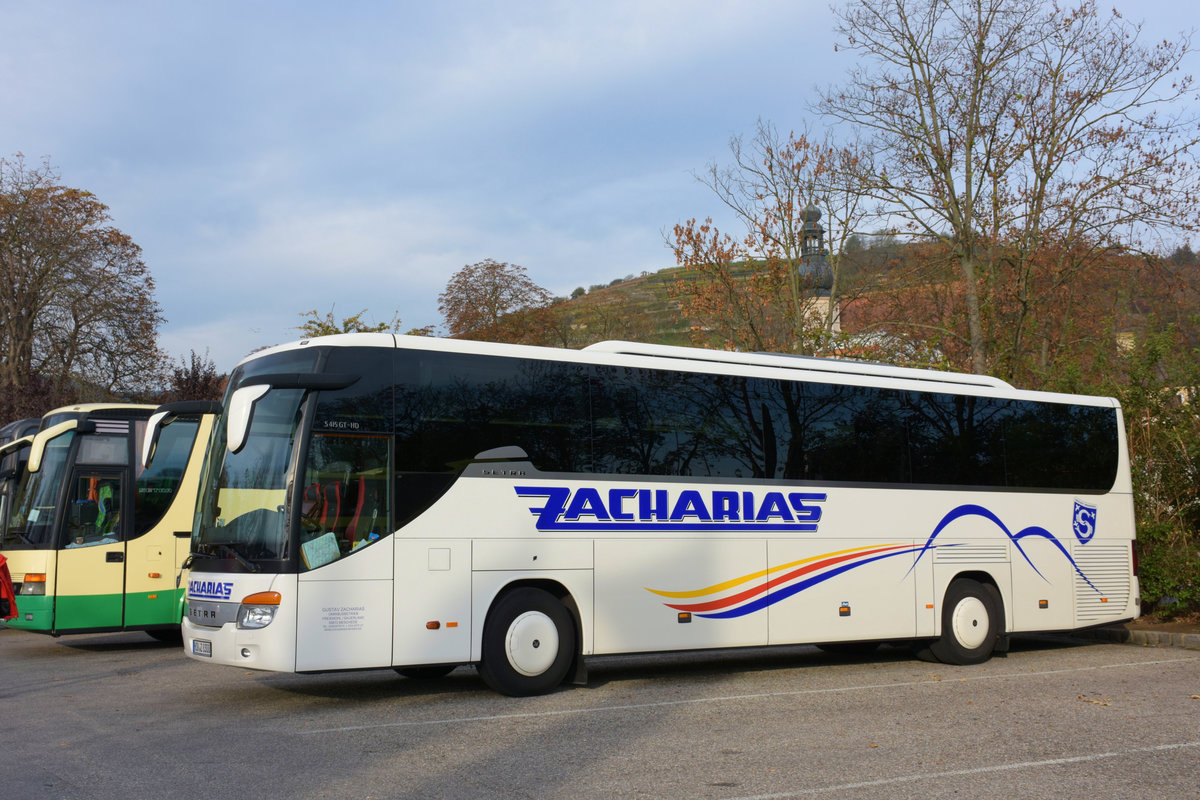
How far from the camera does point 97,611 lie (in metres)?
14.6

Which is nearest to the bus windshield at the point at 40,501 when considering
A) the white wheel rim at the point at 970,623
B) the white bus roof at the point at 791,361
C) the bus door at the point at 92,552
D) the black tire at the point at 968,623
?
the bus door at the point at 92,552

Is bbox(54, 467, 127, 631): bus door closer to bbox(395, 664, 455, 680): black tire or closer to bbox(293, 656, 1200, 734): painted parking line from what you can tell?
bbox(395, 664, 455, 680): black tire

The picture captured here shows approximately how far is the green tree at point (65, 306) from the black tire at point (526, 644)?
33422 mm

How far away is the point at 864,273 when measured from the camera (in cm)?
2620

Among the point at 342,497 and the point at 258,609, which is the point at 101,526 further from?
the point at 342,497

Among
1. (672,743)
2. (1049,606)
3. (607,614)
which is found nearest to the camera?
(672,743)

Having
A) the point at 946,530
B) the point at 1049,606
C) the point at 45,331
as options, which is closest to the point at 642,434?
the point at 946,530

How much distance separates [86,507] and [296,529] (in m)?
7.29

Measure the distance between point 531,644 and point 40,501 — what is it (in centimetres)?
870

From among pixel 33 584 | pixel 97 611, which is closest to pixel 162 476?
pixel 97 611

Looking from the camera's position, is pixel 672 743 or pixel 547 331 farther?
pixel 547 331

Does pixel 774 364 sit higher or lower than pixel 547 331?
lower

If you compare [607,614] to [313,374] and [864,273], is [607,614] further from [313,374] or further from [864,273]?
[864,273]

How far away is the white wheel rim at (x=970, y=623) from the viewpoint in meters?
13.1
